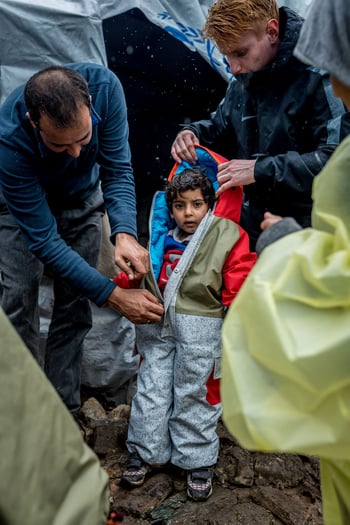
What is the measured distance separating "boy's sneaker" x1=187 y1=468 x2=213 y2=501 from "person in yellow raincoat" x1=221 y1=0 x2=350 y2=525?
1.76 m

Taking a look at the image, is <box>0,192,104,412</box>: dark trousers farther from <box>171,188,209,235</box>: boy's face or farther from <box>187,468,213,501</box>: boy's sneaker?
<box>187,468,213,501</box>: boy's sneaker

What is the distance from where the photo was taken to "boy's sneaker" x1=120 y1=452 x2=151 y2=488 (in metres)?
3.07

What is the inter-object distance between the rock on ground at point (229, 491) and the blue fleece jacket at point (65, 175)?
969 millimetres

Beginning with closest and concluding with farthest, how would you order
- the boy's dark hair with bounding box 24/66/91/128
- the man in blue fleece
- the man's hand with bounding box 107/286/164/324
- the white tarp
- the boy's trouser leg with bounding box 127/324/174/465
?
the boy's dark hair with bounding box 24/66/91/128
the man in blue fleece
the man's hand with bounding box 107/286/164/324
the boy's trouser leg with bounding box 127/324/174/465
the white tarp

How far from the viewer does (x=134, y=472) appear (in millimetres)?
3088

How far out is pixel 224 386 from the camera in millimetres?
1304

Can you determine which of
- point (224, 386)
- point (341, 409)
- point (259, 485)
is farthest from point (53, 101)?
point (259, 485)

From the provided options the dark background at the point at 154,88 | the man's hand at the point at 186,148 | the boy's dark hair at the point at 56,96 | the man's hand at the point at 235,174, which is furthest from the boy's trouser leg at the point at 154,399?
the dark background at the point at 154,88

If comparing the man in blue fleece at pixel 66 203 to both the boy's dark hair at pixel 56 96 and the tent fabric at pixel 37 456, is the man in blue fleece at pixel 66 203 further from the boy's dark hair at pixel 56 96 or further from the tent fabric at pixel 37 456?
the tent fabric at pixel 37 456

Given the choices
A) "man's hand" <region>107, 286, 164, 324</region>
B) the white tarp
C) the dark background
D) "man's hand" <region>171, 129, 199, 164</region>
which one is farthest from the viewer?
the dark background

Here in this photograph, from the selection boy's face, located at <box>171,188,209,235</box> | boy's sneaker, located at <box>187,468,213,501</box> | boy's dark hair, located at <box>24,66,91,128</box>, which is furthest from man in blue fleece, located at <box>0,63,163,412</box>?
boy's sneaker, located at <box>187,468,213,501</box>

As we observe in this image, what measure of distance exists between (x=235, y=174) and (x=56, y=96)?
900mm

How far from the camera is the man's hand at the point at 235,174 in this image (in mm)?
2895

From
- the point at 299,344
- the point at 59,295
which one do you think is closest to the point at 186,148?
the point at 59,295
